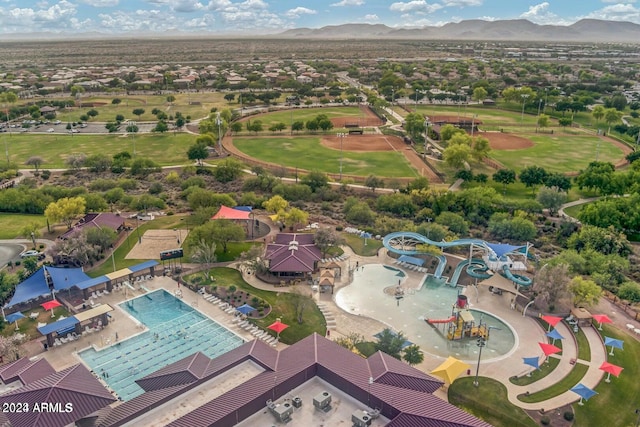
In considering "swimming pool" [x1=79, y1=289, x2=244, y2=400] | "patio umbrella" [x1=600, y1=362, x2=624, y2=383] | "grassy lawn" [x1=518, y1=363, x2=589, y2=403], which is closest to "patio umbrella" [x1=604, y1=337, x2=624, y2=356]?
"patio umbrella" [x1=600, y1=362, x2=624, y2=383]

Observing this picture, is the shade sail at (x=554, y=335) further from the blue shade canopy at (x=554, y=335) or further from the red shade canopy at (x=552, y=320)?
the red shade canopy at (x=552, y=320)

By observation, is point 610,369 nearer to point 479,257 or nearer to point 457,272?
point 457,272

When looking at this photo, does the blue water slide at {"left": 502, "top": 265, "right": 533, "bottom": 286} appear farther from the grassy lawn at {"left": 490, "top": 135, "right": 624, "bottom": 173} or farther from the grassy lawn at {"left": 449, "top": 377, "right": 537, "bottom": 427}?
the grassy lawn at {"left": 490, "top": 135, "right": 624, "bottom": 173}

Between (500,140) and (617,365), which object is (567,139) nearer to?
(500,140)

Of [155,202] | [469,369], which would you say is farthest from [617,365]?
[155,202]

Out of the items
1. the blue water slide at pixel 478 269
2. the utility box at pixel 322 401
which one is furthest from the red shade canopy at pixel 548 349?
the utility box at pixel 322 401
